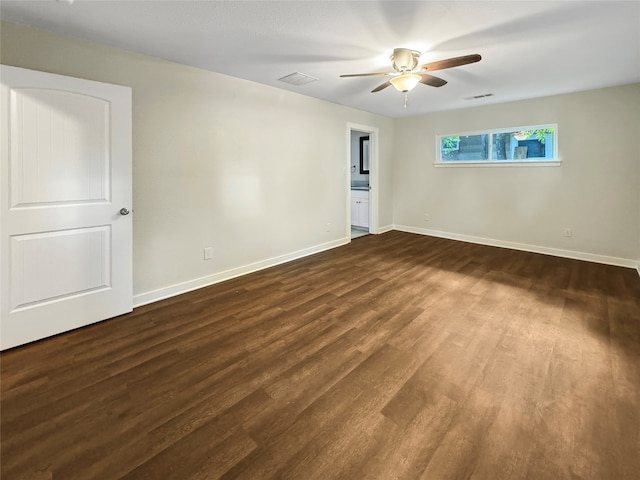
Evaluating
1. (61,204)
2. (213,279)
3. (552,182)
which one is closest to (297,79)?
(213,279)

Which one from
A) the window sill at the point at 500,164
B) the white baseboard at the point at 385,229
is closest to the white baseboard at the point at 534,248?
the white baseboard at the point at 385,229

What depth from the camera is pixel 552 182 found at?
470cm

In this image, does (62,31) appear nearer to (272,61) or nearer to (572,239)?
(272,61)

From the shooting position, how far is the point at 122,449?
1451 millimetres

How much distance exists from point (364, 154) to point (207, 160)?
454cm

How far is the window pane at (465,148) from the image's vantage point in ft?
17.9

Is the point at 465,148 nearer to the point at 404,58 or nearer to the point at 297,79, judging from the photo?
the point at 404,58

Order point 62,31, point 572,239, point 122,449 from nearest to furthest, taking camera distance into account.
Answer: point 122,449
point 62,31
point 572,239

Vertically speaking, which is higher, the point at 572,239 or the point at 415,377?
the point at 572,239

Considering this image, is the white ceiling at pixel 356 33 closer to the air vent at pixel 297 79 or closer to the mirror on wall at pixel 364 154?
the air vent at pixel 297 79

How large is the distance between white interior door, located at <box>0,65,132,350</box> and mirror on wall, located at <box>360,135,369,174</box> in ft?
17.3

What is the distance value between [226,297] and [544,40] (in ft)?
12.2

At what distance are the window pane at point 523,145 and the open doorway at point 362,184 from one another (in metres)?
2.09

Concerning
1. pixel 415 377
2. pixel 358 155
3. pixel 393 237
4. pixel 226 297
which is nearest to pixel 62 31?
pixel 226 297
